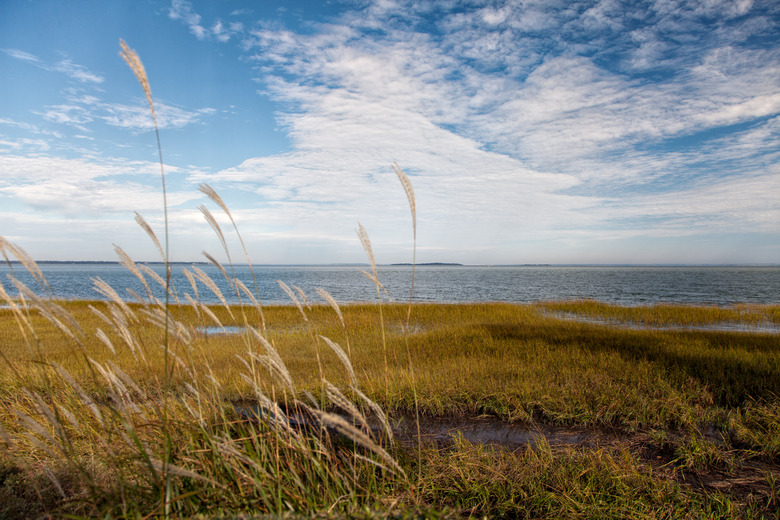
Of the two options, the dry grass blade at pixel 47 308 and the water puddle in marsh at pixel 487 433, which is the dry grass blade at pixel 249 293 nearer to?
the dry grass blade at pixel 47 308

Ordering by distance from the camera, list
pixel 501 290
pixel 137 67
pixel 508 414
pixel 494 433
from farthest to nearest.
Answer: pixel 501 290 < pixel 508 414 < pixel 494 433 < pixel 137 67

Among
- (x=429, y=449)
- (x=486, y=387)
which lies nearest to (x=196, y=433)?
(x=429, y=449)

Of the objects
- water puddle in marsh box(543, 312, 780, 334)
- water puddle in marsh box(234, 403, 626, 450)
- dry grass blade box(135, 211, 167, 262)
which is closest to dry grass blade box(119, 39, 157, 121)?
dry grass blade box(135, 211, 167, 262)

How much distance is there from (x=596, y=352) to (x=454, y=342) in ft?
11.0

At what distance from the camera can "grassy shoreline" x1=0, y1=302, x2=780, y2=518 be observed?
2.90 metres

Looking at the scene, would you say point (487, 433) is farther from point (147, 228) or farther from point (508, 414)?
point (147, 228)

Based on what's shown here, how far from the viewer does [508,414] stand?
5457 millimetres

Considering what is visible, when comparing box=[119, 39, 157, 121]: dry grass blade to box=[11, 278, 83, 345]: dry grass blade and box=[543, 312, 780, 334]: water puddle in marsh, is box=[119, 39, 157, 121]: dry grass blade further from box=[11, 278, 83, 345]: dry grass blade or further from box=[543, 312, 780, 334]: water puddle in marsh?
box=[543, 312, 780, 334]: water puddle in marsh

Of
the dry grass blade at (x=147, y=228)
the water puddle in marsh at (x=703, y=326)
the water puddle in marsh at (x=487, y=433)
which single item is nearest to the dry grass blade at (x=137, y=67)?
the dry grass blade at (x=147, y=228)

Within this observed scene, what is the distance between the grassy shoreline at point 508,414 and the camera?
9.50 feet

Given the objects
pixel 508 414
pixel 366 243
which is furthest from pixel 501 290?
pixel 366 243

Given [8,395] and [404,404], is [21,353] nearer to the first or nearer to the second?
[8,395]

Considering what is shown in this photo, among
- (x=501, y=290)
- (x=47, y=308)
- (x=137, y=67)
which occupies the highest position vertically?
(x=137, y=67)

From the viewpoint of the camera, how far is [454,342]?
10.5m
